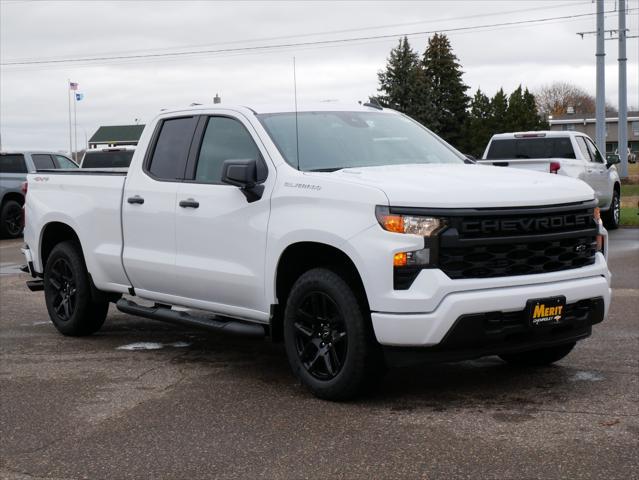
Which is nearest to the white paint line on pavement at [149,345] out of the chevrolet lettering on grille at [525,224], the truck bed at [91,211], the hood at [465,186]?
the truck bed at [91,211]

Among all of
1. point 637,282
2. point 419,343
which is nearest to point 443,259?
point 419,343

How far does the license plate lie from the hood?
1.85 feet

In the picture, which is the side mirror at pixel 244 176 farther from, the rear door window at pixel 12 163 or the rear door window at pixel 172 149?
the rear door window at pixel 12 163

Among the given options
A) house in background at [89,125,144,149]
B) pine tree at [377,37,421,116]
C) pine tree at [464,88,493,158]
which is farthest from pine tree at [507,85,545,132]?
house in background at [89,125,144,149]

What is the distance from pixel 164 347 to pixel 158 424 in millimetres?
2589

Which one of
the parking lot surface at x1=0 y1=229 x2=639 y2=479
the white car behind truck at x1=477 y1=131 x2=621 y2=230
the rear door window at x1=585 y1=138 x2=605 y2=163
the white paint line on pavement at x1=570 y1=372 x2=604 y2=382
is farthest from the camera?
the rear door window at x1=585 y1=138 x2=605 y2=163

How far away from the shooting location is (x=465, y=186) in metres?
5.83

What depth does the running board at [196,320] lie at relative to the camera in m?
6.77

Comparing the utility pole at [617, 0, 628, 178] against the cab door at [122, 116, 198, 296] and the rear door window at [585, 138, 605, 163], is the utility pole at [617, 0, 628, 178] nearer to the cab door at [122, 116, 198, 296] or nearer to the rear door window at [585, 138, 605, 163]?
the rear door window at [585, 138, 605, 163]

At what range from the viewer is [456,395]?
627 centimetres

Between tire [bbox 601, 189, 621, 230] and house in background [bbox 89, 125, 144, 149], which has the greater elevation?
house in background [bbox 89, 125, 144, 149]

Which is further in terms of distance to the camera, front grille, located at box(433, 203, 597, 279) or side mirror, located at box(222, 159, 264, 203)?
side mirror, located at box(222, 159, 264, 203)

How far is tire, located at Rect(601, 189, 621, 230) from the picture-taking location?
20.5 meters

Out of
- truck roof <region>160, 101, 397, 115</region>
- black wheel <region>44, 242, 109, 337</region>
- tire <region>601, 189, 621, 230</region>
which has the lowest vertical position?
tire <region>601, 189, 621, 230</region>
